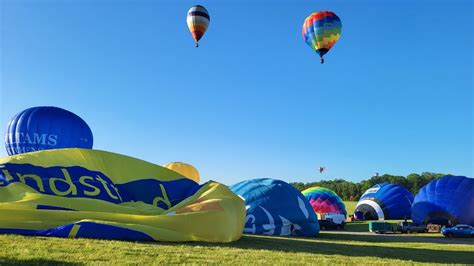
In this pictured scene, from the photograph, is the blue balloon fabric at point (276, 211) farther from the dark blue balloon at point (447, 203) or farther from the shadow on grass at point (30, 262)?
the shadow on grass at point (30, 262)

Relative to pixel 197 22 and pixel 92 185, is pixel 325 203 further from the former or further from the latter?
pixel 92 185

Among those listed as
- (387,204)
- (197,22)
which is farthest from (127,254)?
(387,204)

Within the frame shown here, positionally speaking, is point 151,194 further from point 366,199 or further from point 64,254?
point 366,199

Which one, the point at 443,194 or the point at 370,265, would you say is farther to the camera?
the point at 443,194

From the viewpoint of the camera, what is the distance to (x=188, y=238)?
36.4 feet

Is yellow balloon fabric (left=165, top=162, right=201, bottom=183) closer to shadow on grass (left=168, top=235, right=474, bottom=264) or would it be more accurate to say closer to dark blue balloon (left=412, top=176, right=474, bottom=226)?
dark blue balloon (left=412, top=176, right=474, bottom=226)

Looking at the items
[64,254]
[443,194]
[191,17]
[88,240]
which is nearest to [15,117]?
[191,17]

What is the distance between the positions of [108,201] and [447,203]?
61.3 feet

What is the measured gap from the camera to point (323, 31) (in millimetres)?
24438

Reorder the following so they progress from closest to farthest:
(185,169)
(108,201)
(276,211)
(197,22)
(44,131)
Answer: (108,201) → (276,211) → (44,131) → (197,22) → (185,169)

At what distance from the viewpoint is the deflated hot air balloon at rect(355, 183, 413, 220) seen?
33.4 m

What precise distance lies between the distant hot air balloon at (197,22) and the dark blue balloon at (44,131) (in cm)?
806

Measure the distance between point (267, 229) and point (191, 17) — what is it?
44.6 feet

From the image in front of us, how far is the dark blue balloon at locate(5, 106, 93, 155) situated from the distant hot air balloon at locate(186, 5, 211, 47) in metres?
8.06
